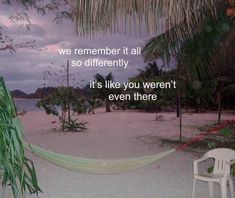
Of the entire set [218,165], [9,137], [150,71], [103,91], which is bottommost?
[218,165]

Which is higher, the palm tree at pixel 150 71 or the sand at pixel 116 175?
the palm tree at pixel 150 71

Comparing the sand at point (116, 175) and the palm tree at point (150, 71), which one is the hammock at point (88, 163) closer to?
the sand at point (116, 175)

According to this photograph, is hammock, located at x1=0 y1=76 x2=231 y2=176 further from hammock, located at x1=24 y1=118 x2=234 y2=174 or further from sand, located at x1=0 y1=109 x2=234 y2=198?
sand, located at x1=0 y1=109 x2=234 y2=198

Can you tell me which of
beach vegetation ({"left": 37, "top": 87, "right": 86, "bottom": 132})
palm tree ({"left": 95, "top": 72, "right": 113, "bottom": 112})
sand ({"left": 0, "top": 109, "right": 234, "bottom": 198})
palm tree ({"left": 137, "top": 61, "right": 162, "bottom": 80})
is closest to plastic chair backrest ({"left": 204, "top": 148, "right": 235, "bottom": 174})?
sand ({"left": 0, "top": 109, "right": 234, "bottom": 198})

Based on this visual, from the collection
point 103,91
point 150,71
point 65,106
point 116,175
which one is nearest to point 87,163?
point 116,175

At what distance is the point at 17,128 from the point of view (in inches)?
65.7

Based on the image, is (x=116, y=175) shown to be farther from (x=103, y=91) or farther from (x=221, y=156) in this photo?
(x=103, y=91)

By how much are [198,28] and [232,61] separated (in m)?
0.66

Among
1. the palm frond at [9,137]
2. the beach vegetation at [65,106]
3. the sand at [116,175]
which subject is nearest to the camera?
the palm frond at [9,137]

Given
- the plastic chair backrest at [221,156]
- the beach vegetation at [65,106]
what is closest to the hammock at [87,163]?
the plastic chair backrest at [221,156]

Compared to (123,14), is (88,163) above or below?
below

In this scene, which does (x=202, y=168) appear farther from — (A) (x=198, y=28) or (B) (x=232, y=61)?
(A) (x=198, y=28)

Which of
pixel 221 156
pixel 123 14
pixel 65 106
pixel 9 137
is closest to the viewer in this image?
pixel 9 137

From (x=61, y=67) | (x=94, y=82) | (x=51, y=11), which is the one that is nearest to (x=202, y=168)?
(x=51, y=11)
